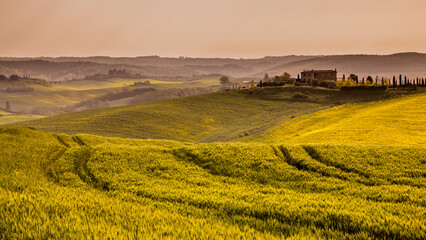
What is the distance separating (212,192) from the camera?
16500mm

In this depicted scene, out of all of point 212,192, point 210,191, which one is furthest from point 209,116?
point 212,192

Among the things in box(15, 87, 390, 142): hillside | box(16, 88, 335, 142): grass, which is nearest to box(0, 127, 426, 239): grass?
box(15, 87, 390, 142): hillside

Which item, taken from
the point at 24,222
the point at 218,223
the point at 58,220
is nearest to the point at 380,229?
the point at 218,223

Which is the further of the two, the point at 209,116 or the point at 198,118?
the point at 209,116

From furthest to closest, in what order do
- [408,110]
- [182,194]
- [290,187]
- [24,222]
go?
[408,110] → [290,187] → [182,194] → [24,222]

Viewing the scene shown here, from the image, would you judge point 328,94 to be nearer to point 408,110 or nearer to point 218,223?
point 408,110

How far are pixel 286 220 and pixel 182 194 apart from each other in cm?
596

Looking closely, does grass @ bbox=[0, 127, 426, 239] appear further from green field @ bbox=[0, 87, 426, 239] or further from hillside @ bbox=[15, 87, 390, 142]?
hillside @ bbox=[15, 87, 390, 142]

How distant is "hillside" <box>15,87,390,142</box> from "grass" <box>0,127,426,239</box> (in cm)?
5382

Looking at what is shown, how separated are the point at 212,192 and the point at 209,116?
104 m

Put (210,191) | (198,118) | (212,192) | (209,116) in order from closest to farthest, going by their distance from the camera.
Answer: (212,192) < (210,191) < (198,118) < (209,116)

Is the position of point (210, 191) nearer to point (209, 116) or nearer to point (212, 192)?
point (212, 192)

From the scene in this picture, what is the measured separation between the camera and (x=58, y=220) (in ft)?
35.3

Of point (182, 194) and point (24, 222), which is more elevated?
point (24, 222)
